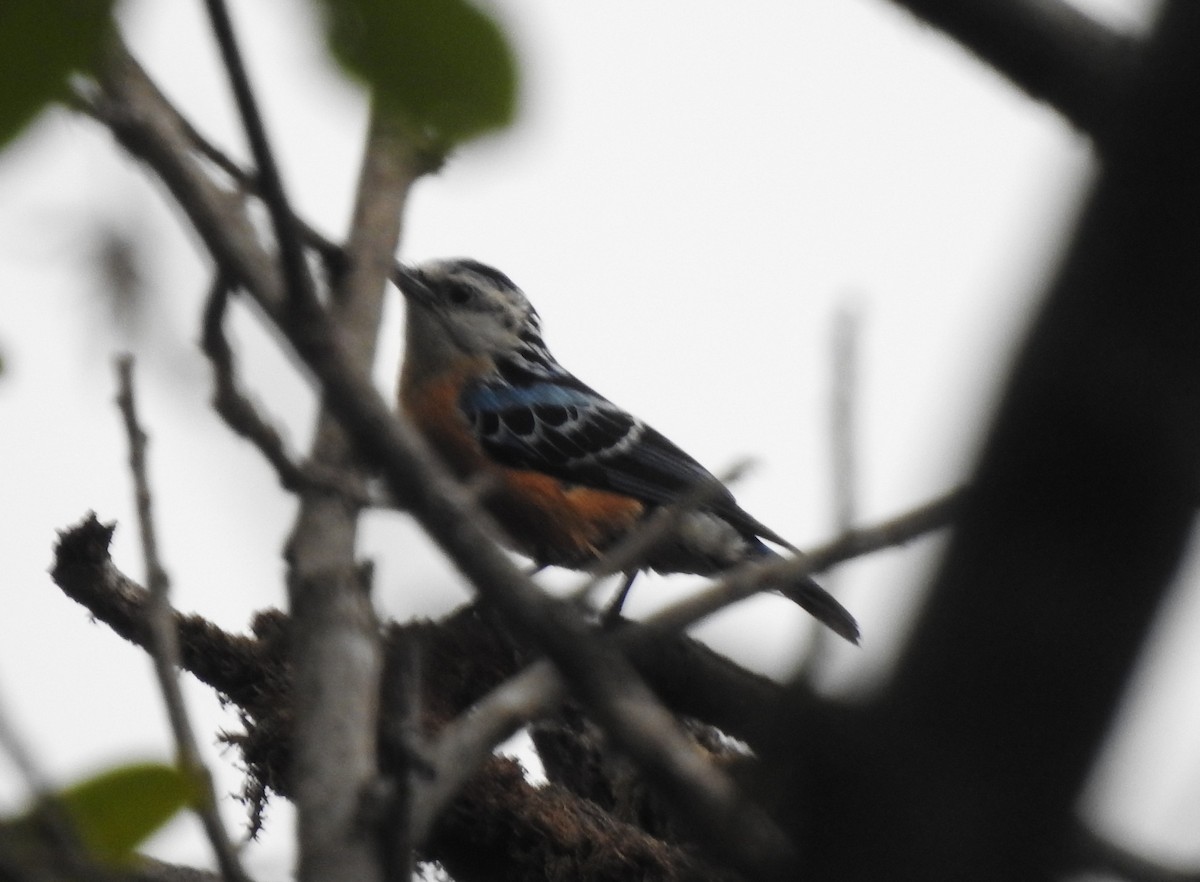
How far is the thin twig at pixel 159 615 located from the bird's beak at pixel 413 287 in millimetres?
6647

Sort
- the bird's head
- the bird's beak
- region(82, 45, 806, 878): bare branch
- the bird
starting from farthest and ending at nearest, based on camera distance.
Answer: the bird's beak → the bird's head → the bird → region(82, 45, 806, 878): bare branch

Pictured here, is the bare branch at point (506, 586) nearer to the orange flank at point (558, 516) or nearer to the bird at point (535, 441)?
the bird at point (535, 441)

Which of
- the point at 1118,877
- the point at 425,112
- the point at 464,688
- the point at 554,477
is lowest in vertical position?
the point at 1118,877

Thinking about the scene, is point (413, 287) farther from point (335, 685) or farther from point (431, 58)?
point (431, 58)

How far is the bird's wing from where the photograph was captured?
328 inches

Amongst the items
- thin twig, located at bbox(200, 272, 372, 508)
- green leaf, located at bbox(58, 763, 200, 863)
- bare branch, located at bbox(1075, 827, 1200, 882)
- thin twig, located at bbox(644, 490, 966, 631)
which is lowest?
green leaf, located at bbox(58, 763, 200, 863)

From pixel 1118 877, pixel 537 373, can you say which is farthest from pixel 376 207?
pixel 537 373

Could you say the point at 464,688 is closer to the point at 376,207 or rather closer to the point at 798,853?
the point at 376,207

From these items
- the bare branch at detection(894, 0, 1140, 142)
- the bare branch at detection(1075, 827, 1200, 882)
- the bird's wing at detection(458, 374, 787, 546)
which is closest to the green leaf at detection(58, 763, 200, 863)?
the bare branch at detection(1075, 827, 1200, 882)

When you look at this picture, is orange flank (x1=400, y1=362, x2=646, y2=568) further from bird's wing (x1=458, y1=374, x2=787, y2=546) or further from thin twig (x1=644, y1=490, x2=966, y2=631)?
thin twig (x1=644, y1=490, x2=966, y2=631)

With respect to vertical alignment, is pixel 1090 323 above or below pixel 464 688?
below

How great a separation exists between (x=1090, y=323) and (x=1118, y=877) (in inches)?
24.9

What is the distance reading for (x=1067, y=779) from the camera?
1.07 m

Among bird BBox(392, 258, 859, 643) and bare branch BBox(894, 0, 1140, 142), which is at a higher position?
bird BBox(392, 258, 859, 643)
